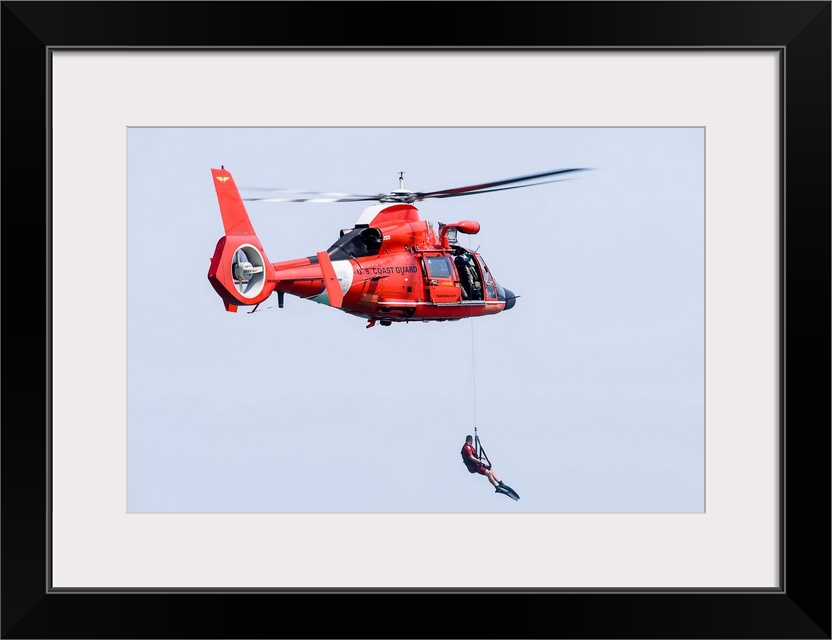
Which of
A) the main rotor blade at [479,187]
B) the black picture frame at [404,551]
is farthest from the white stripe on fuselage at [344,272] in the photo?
the black picture frame at [404,551]

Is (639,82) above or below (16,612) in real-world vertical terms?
above

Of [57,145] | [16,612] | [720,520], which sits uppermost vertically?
[57,145]

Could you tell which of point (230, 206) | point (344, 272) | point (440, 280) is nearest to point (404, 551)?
point (230, 206)

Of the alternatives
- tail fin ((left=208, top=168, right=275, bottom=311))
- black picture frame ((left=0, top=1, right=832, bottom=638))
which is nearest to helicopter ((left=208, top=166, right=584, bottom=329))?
tail fin ((left=208, top=168, right=275, bottom=311))

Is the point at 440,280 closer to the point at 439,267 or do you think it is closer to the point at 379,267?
the point at 439,267

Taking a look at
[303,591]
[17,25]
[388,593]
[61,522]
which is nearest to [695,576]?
[388,593]

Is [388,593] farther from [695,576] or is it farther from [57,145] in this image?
[57,145]

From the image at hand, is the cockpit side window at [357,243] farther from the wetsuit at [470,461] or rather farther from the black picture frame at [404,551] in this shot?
the black picture frame at [404,551]

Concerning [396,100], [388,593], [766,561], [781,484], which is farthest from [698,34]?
[388,593]
